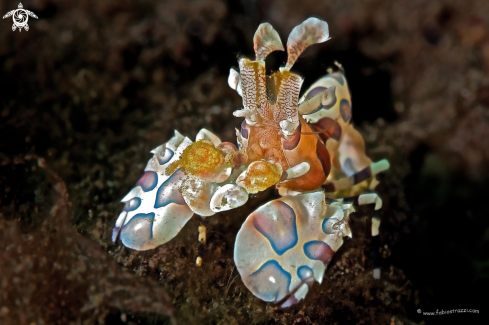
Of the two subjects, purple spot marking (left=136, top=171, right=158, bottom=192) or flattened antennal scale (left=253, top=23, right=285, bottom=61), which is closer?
flattened antennal scale (left=253, top=23, right=285, bottom=61)

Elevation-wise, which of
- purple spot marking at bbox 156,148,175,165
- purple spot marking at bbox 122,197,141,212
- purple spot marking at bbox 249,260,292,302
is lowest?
purple spot marking at bbox 249,260,292,302

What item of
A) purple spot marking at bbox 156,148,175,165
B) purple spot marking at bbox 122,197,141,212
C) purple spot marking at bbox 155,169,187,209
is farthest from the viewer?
purple spot marking at bbox 156,148,175,165

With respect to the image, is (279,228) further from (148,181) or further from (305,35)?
(305,35)

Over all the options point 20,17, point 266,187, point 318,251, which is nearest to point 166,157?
point 266,187

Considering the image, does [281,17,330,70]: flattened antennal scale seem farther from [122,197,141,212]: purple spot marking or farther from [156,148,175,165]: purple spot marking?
[122,197,141,212]: purple spot marking

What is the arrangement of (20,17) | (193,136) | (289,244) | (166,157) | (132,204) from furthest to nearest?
(20,17), (193,136), (166,157), (132,204), (289,244)

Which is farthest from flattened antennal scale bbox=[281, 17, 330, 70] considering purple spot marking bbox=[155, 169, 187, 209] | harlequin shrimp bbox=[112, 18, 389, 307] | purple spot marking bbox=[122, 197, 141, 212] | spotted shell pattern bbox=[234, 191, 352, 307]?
purple spot marking bbox=[122, 197, 141, 212]

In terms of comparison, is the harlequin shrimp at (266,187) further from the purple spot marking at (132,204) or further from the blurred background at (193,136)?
the blurred background at (193,136)
